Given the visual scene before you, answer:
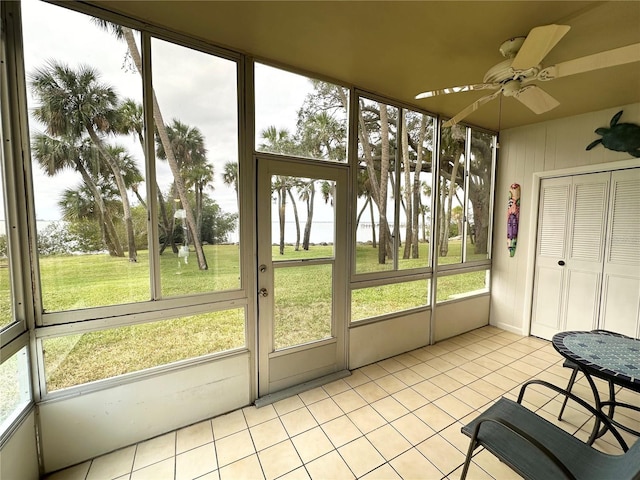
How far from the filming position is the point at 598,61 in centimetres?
146

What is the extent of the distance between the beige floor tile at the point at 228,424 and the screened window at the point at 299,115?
2139 mm

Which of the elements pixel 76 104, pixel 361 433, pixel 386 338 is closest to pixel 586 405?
pixel 361 433

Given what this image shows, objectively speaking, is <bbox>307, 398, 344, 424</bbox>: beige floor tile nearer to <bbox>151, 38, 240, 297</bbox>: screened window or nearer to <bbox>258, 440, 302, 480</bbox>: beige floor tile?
<bbox>258, 440, 302, 480</bbox>: beige floor tile

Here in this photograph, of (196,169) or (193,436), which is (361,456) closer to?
(193,436)

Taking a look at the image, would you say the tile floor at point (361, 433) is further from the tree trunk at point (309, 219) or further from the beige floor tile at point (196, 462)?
the tree trunk at point (309, 219)

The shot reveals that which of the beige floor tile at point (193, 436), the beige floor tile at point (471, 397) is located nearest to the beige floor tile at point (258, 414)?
the beige floor tile at point (193, 436)

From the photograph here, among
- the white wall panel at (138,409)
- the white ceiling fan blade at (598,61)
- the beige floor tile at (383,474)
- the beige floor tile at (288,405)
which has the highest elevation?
the white ceiling fan blade at (598,61)

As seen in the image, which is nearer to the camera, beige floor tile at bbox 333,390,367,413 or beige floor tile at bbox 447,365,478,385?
beige floor tile at bbox 333,390,367,413

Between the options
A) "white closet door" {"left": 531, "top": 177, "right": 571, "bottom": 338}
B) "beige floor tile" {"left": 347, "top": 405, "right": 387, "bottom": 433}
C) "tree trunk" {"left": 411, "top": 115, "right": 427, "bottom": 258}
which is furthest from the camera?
"white closet door" {"left": 531, "top": 177, "right": 571, "bottom": 338}

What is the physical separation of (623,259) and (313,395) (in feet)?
11.7

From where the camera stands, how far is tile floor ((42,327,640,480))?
1664 millimetres

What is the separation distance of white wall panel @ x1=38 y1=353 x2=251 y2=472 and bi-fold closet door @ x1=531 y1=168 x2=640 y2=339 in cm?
379

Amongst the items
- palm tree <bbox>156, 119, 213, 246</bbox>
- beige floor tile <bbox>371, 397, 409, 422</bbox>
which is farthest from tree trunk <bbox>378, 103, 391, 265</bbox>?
palm tree <bbox>156, 119, 213, 246</bbox>

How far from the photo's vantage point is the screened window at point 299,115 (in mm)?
2264
